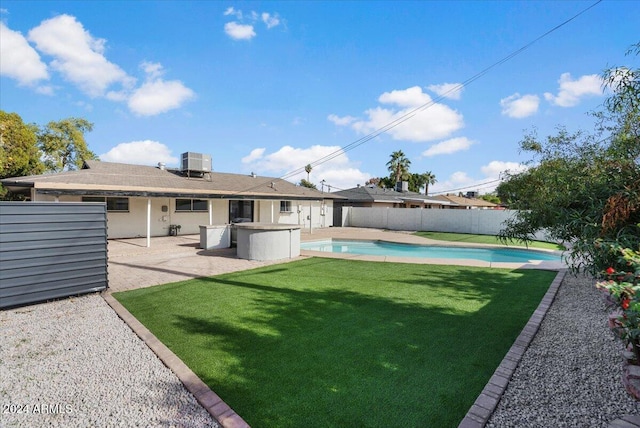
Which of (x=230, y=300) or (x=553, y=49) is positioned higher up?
(x=553, y=49)

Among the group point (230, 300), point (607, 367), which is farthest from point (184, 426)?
point (607, 367)

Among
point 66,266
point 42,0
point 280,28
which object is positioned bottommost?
point 66,266

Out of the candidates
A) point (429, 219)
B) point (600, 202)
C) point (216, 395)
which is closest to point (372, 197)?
point (429, 219)

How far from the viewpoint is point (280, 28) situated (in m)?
14.6

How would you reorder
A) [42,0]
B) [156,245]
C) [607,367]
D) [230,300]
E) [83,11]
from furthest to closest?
[156,245] < [83,11] < [42,0] < [230,300] < [607,367]

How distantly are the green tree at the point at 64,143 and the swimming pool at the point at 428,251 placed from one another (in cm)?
3011

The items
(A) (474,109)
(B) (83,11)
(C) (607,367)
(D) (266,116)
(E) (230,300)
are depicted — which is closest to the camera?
(C) (607,367)

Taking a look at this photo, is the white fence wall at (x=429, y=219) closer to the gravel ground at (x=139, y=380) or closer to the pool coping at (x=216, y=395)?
the pool coping at (x=216, y=395)

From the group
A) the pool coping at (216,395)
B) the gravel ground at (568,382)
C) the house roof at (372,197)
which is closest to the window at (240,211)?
the house roof at (372,197)

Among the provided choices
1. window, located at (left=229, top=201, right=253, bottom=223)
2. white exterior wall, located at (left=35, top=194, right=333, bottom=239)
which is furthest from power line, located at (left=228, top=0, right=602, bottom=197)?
white exterior wall, located at (left=35, top=194, right=333, bottom=239)

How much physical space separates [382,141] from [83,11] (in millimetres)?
16207

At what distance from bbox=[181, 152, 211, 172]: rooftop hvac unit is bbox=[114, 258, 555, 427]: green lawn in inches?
546

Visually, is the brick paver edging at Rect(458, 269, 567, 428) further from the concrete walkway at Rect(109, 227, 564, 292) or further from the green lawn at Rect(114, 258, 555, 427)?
the concrete walkway at Rect(109, 227, 564, 292)

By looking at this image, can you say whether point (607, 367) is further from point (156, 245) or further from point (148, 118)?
point (148, 118)
